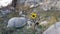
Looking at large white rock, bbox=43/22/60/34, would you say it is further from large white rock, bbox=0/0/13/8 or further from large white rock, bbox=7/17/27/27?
large white rock, bbox=0/0/13/8

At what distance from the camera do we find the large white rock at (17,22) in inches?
109

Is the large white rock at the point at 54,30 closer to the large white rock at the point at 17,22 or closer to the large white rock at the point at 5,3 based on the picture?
the large white rock at the point at 17,22

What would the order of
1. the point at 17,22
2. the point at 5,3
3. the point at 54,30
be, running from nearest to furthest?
1. the point at 54,30
2. the point at 17,22
3. the point at 5,3

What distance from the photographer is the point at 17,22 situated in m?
2.78

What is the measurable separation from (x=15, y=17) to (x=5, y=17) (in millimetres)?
159

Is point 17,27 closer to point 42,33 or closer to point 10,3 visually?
point 42,33

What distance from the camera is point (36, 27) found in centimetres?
274

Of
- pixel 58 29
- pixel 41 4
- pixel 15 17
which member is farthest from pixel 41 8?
pixel 58 29

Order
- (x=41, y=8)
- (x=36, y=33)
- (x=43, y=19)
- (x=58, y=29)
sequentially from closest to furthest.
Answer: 1. (x=58, y=29)
2. (x=36, y=33)
3. (x=43, y=19)
4. (x=41, y=8)

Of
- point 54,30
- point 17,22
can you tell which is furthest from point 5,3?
point 54,30

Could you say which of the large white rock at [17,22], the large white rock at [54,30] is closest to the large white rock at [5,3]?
the large white rock at [17,22]

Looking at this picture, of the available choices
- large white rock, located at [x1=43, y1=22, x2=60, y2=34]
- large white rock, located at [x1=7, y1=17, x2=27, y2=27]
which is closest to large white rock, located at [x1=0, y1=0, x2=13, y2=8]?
large white rock, located at [x1=7, y1=17, x2=27, y2=27]

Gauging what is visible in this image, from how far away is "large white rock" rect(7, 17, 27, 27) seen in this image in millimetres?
2771

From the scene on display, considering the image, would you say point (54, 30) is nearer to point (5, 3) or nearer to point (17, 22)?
point (17, 22)
